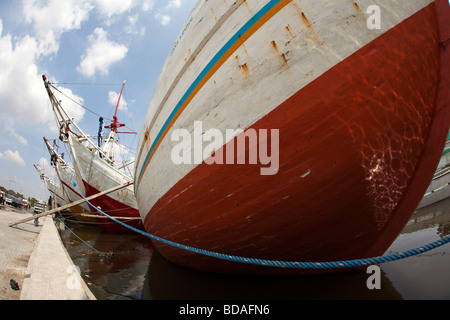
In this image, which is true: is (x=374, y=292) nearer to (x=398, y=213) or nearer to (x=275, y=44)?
(x=398, y=213)

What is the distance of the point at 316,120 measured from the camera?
5.53ft

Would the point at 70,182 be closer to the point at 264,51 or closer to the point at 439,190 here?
the point at 264,51

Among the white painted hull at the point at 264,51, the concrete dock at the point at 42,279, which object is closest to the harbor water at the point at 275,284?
the concrete dock at the point at 42,279

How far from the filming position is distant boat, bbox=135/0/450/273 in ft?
5.40

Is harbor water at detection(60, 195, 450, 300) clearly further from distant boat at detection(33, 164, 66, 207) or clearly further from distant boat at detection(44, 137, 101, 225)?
distant boat at detection(33, 164, 66, 207)

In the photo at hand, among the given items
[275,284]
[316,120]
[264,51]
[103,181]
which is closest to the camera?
[316,120]

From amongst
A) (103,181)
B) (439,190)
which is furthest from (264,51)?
(439,190)

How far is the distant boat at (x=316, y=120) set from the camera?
1.64 metres

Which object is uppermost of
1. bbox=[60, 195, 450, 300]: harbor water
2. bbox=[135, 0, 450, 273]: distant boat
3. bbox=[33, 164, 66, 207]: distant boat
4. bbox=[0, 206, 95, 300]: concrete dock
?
bbox=[33, 164, 66, 207]: distant boat

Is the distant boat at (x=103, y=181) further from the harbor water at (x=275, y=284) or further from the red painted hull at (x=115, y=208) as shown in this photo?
the harbor water at (x=275, y=284)

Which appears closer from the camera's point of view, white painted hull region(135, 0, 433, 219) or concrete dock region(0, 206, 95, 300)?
white painted hull region(135, 0, 433, 219)

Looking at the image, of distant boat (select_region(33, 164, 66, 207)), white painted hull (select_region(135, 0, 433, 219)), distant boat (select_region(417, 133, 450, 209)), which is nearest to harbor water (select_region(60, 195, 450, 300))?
white painted hull (select_region(135, 0, 433, 219))

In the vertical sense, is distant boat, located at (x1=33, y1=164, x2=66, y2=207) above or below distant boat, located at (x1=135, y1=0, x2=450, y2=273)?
above

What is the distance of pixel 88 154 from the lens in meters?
8.37
